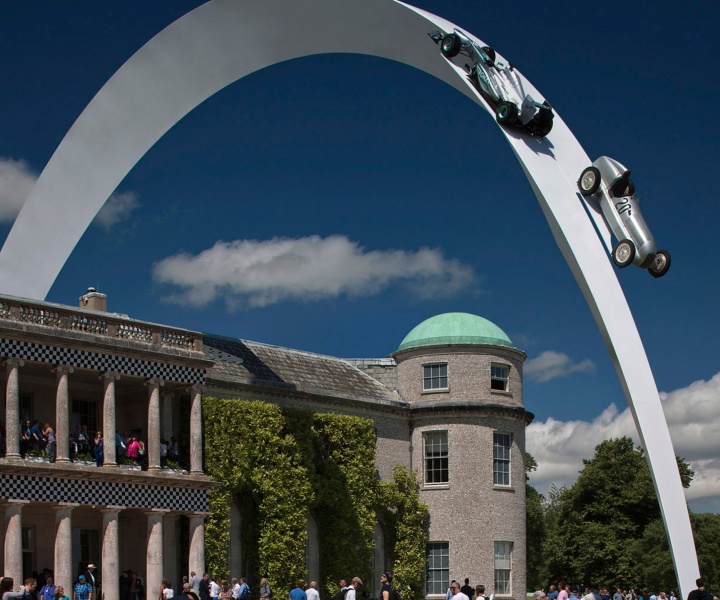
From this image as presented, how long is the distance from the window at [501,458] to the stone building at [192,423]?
0.05 meters

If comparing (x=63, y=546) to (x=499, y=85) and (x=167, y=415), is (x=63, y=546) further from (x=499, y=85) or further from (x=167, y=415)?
(x=499, y=85)

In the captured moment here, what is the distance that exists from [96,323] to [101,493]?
4519 mm

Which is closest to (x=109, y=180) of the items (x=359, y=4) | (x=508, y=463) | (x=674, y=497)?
(x=359, y=4)

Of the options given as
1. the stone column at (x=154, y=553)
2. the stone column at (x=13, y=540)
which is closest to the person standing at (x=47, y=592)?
the stone column at (x=13, y=540)

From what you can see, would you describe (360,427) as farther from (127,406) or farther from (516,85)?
(516,85)

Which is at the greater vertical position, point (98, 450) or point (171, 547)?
point (98, 450)

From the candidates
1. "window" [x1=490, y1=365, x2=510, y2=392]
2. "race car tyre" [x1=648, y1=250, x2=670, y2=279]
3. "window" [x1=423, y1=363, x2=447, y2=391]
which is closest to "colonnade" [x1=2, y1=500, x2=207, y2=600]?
"window" [x1=423, y1=363, x2=447, y2=391]

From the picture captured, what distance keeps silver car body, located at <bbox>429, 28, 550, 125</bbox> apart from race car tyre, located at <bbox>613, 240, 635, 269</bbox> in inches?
152

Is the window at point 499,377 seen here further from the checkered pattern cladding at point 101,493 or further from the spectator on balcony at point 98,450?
the spectator on balcony at point 98,450

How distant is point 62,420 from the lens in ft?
99.8

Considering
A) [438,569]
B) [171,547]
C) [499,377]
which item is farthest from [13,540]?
[499,377]

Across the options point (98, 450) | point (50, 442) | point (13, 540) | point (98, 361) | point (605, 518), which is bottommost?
point (13, 540)

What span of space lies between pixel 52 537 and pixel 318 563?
948 centimetres

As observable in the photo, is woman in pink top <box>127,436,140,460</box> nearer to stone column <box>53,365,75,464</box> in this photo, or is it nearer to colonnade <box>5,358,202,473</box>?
colonnade <box>5,358,202,473</box>
